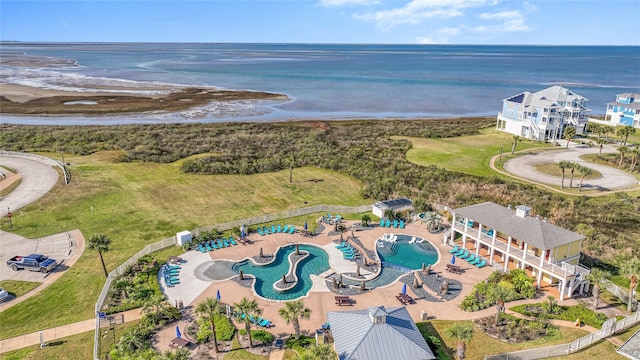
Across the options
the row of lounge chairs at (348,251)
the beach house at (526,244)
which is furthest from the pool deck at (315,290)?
the beach house at (526,244)

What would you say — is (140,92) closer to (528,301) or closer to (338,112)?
(338,112)

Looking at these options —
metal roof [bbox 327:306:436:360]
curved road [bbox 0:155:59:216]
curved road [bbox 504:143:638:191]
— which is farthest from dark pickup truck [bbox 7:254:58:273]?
curved road [bbox 504:143:638:191]

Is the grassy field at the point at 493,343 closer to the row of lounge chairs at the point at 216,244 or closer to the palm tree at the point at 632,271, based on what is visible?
the palm tree at the point at 632,271

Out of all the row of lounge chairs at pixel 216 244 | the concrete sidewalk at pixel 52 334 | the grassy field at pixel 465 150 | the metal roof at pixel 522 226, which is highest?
the metal roof at pixel 522 226

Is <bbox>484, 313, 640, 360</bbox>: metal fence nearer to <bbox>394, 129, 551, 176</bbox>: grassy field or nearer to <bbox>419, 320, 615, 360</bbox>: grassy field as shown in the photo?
<bbox>419, 320, 615, 360</bbox>: grassy field

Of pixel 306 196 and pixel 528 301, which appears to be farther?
pixel 306 196

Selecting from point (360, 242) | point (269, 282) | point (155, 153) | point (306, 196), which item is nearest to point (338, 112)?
point (155, 153)

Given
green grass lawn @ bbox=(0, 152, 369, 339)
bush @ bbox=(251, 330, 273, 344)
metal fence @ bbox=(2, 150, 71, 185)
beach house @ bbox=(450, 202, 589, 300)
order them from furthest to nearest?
metal fence @ bbox=(2, 150, 71, 185), beach house @ bbox=(450, 202, 589, 300), green grass lawn @ bbox=(0, 152, 369, 339), bush @ bbox=(251, 330, 273, 344)
